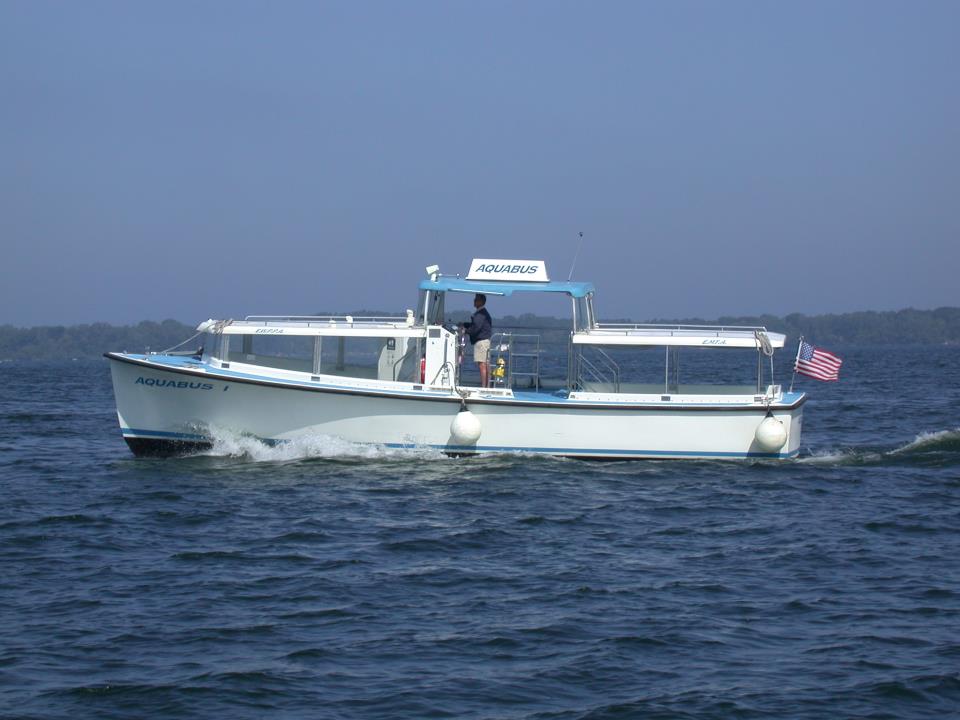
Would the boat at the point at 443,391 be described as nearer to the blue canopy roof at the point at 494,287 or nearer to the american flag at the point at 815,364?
the blue canopy roof at the point at 494,287

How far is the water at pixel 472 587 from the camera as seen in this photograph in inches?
382

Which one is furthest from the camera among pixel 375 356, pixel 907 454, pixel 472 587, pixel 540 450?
pixel 907 454

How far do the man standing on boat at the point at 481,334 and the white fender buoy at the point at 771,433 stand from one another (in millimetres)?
4526

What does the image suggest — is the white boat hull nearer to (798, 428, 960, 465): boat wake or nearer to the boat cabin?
the boat cabin

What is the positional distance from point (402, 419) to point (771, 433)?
19.5 ft

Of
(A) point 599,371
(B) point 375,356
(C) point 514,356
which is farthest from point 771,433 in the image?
(B) point 375,356

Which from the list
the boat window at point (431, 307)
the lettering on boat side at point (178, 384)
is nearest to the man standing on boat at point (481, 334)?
the boat window at point (431, 307)

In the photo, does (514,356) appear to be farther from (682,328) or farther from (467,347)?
(682,328)

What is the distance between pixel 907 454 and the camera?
22.3m

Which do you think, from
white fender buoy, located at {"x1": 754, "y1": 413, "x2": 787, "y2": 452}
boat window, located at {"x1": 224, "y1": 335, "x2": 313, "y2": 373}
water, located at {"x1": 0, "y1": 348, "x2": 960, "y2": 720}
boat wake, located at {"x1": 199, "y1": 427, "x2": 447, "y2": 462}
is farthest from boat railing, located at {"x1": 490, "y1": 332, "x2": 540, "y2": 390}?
white fender buoy, located at {"x1": 754, "y1": 413, "x2": 787, "y2": 452}

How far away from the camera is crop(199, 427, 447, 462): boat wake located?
1962 cm

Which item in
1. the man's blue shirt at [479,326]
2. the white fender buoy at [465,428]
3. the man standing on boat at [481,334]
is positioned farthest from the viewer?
the man's blue shirt at [479,326]

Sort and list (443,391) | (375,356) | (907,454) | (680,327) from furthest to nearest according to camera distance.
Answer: (907,454) → (680,327) → (375,356) → (443,391)

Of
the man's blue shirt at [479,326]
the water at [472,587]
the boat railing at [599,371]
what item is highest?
the man's blue shirt at [479,326]
